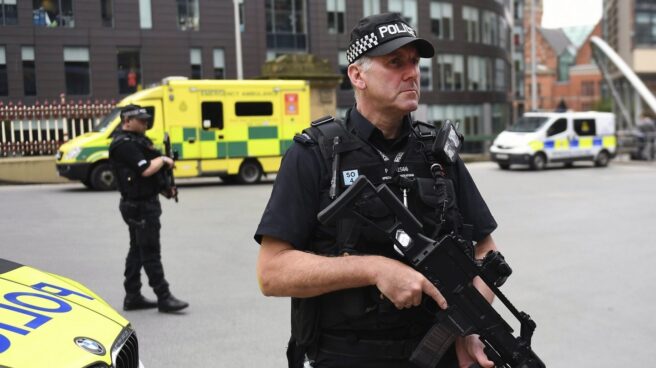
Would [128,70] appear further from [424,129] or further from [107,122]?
[424,129]

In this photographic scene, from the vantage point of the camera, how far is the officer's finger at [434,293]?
191 cm

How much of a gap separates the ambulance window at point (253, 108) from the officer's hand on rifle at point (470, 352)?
15637 millimetres

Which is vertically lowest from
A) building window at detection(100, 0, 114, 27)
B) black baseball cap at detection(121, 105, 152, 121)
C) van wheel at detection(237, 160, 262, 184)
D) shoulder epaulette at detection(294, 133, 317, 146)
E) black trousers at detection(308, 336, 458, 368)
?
van wheel at detection(237, 160, 262, 184)

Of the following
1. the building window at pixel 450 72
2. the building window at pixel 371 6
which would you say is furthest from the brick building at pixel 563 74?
the building window at pixel 371 6

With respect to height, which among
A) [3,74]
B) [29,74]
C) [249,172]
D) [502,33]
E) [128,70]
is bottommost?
[249,172]

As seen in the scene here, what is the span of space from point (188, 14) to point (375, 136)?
3033 cm

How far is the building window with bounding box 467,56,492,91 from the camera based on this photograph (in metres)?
45.4

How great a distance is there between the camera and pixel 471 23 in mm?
45656

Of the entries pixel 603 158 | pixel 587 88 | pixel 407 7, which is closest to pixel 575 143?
pixel 603 158

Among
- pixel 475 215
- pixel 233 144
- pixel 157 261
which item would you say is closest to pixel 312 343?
pixel 475 215

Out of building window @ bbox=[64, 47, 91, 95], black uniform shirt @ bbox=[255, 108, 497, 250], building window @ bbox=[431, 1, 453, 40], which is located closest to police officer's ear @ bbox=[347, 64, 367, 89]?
black uniform shirt @ bbox=[255, 108, 497, 250]

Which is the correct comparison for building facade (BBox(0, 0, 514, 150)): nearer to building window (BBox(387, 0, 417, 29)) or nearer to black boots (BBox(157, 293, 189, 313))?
building window (BBox(387, 0, 417, 29))

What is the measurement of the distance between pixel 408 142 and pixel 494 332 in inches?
25.3

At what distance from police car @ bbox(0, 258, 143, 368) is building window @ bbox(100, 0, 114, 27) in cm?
2370
